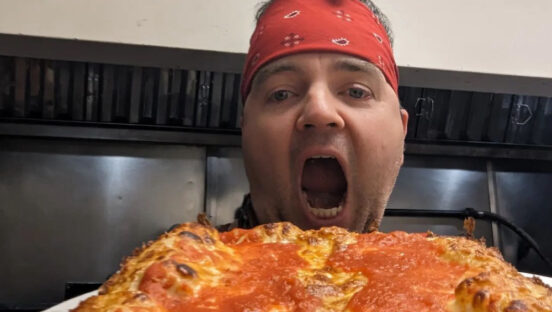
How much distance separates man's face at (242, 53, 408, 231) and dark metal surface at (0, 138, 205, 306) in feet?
3.91

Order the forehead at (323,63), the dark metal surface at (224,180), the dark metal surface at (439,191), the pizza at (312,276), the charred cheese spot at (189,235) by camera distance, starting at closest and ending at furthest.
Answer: the pizza at (312,276) < the charred cheese spot at (189,235) < the forehead at (323,63) < the dark metal surface at (224,180) < the dark metal surface at (439,191)

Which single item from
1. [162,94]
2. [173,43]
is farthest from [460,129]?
[173,43]

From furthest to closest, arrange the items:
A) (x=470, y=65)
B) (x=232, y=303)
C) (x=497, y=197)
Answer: (x=497, y=197)
(x=470, y=65)
(x=232, y=303)

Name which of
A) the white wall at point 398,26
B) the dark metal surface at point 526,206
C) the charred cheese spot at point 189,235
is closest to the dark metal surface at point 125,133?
the white wall at point 398,26

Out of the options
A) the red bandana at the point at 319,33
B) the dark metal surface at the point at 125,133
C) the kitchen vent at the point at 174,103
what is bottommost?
the dark metal surface at the point at 125,133

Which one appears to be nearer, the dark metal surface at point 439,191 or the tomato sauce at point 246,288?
the tomato sauce at point 246,288

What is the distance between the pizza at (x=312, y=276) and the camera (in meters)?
0.78

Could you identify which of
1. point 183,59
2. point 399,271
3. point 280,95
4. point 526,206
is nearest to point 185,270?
point 399,271

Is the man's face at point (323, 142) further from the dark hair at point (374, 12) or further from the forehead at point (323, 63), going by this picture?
the dark hair at point (374, 12)

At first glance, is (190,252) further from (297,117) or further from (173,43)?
(173,43)

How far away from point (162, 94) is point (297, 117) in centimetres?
126

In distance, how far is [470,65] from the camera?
180 centimetres

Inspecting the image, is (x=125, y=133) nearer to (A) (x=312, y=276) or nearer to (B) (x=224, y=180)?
(B) (x=224, y=180)

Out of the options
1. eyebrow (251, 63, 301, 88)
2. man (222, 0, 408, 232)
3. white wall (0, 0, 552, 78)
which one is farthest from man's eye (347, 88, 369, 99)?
white wall (0, 0, 552, 78)
